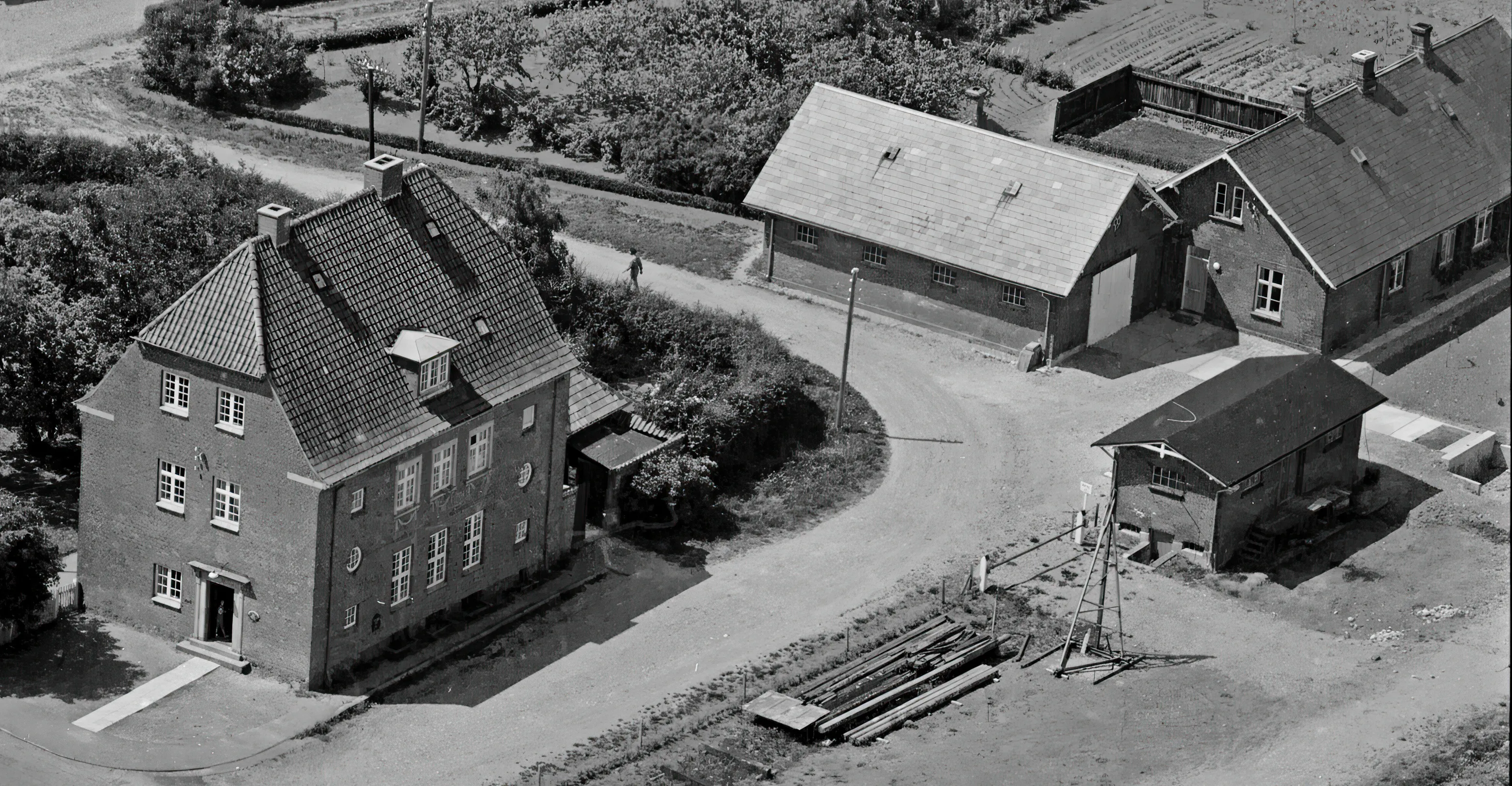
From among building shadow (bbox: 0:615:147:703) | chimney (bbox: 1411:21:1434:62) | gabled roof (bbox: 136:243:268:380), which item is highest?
chimney (bbox: 1411:21:1434:62)

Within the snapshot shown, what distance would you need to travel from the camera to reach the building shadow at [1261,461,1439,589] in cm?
7662

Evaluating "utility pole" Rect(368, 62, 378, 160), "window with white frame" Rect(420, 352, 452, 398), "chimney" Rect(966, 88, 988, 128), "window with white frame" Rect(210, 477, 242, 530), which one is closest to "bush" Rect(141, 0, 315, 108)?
"utility pole" Rect(368, 62, 378, 160)

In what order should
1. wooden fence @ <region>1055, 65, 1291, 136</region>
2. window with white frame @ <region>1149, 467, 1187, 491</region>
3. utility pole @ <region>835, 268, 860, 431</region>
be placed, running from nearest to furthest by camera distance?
window with white frame @ <region>1149, 467, 1187, 491</region> < utility pole @ <region>835, 268, 860, 431</region> < wooden fence @ <region>1055, 65, 1291, 136</region>

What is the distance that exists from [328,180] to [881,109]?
2124cm

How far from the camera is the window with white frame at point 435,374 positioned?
67.7m

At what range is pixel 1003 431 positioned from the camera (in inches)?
3292

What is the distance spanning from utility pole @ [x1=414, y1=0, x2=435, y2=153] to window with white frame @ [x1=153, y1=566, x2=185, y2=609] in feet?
120

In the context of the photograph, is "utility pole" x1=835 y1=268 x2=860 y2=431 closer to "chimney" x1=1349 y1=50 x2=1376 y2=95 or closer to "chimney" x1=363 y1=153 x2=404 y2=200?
"chimney" x1=363 y1=153 x2=404 y2=200

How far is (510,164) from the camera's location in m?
102

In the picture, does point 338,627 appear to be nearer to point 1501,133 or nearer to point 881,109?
point 881,109

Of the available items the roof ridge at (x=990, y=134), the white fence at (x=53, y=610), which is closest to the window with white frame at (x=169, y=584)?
the white fence at (x=53, y=610)

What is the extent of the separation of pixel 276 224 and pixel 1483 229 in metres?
48.5

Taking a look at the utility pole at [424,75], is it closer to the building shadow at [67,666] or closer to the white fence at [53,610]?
the white fence at [53,610]

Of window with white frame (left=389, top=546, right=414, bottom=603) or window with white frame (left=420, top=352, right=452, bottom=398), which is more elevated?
window with white frame (left=420, top=352, right=452, bottom=398)
